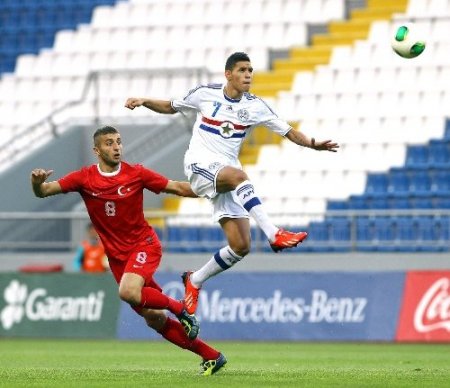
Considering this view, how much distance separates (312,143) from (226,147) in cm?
91

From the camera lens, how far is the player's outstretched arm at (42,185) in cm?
1030

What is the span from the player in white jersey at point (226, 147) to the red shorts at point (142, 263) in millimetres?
786

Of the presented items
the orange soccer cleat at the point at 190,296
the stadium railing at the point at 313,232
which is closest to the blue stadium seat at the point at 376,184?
the stadium railing at the point at 313,232

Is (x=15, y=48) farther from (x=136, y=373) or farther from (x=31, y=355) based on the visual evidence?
(x=136, y=373)

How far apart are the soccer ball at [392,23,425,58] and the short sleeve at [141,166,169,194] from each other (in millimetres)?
2694

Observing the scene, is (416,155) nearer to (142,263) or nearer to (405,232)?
(405,232)

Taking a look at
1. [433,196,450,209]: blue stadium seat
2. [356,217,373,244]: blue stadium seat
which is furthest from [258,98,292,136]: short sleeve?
[433,196,450,209]: blue stadium seat

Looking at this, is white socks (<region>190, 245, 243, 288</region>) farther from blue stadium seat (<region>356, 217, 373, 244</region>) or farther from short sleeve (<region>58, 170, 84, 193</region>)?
blue stadium seat (<region>356, 217, 373, 244</region>)

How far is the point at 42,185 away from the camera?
1045 cm

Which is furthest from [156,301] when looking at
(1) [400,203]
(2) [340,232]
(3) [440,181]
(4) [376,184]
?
(4) [376,184]

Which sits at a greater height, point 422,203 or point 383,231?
point 422,203

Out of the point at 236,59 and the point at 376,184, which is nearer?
the point at 236,59

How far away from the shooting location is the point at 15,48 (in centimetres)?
2853

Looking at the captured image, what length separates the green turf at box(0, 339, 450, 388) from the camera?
987cm
